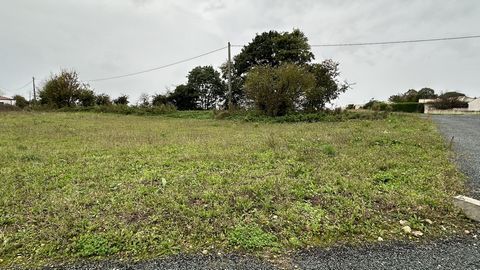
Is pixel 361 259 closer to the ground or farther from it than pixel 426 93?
closer to the ground

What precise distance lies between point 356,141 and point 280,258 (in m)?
5.83

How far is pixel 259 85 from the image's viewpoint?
1669 cm

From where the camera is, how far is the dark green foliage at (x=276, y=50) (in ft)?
89.5

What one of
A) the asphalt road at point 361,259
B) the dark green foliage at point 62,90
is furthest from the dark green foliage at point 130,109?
the asphalt road at point 361,259

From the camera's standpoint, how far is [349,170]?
4664 millimetres

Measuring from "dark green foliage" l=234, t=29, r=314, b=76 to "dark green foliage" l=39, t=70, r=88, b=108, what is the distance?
1788 cm

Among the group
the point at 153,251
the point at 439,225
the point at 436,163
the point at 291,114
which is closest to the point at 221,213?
the point at 153,251

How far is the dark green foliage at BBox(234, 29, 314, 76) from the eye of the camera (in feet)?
89.5

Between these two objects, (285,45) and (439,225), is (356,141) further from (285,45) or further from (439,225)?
(285,45)

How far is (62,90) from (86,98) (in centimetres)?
236

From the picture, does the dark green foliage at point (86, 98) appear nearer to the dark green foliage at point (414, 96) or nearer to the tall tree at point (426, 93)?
the dark green foliage at point (414, 96)

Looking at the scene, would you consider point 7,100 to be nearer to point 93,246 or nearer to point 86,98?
point 86,98

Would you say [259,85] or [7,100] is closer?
[259,85]

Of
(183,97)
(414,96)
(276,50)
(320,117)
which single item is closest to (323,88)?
(320,117)
